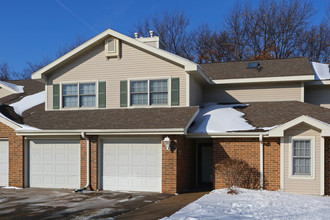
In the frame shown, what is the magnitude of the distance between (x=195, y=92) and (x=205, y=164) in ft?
10.9

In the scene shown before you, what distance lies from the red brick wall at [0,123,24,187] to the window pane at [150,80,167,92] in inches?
233

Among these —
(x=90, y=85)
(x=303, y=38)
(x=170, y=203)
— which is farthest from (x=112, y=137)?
(x=303, y=38)

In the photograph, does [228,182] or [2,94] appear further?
[2,94]

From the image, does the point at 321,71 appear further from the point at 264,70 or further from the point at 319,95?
the point at 264,70

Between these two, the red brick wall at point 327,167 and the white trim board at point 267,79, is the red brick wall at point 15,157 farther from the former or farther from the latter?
the red brick wall at point 327,167

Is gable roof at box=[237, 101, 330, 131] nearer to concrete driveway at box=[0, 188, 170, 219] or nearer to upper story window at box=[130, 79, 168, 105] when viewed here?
upper story window at box=[130, 79, 168, 105]

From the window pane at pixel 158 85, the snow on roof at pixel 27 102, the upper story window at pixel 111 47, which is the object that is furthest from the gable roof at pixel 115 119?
the upper story window at pixel 111 47

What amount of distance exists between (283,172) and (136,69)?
743cm

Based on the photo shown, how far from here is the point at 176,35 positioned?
3828 cm

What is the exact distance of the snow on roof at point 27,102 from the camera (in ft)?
55.5

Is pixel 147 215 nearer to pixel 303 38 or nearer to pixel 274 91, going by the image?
pixel 274 91

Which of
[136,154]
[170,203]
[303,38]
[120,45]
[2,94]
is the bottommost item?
[170,203]

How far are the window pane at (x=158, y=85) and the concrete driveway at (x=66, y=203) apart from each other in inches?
180

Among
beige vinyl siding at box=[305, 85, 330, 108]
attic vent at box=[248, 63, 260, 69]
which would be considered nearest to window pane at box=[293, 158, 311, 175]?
beige vinyl siding at box=[305, 85, 330, 108]
